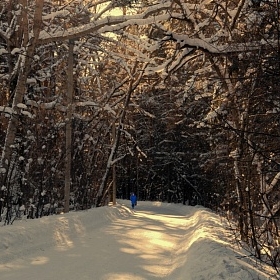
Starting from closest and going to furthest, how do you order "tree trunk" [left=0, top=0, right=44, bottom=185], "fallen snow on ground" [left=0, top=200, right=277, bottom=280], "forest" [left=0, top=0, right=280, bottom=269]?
1. "fallen snow on ground" [left=0, top=200, right=277, bottom=280]
2. "forest" [left=0, top=0, right=280, bottom=269]
3. "tree trunk" [left=0, top=0, right=44, bottom=185]

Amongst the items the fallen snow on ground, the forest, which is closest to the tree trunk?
the forest

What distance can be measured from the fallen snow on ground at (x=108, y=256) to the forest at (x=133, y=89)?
673 millimetres

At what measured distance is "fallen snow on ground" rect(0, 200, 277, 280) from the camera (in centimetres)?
719

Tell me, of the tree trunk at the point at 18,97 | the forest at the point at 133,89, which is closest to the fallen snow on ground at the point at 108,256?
the forest at the point at 133,89

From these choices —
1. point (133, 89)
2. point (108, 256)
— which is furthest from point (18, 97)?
point (133, 89)

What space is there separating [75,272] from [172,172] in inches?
1524

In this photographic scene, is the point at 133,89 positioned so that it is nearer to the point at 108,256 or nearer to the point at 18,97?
the point at 18,97

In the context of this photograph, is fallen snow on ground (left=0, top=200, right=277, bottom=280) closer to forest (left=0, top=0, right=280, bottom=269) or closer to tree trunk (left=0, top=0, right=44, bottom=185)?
forest (left=0, top=0, right=280, bottom=269)

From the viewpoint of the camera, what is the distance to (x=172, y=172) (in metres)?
46.0

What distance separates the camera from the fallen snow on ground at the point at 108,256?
23.6 ft

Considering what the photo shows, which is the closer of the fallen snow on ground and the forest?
the fallen snow on ground

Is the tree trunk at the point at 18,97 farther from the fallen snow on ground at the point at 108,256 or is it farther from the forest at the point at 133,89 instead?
the fallen snow on ground at the point at 108,256

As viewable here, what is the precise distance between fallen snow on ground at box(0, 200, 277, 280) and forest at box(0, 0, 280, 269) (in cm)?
67

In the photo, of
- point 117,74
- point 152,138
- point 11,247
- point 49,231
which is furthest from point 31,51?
point 152,138
